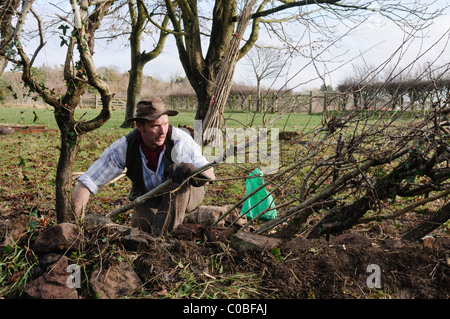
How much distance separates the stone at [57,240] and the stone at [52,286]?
14 cm

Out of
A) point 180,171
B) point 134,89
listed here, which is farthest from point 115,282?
point 134,89

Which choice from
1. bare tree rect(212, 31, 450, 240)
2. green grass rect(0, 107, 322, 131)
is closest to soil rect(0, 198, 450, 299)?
bare tree rect(212, 31, 450, 240)

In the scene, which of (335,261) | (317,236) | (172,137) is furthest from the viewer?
(172,137)

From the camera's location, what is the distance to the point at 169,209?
3.04 m

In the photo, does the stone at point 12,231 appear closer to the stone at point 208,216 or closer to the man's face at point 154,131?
the man's face at point 154,131

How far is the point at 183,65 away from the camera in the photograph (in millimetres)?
9727

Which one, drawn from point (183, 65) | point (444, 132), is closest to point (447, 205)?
point (444, 132)

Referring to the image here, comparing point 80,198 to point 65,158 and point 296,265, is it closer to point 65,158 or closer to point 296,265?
point 65,158

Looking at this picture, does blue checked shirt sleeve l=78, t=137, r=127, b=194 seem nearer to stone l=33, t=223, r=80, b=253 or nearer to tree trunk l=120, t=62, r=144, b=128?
stone l=33, t=223, r=80, b=253

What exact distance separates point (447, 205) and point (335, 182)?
97 cm

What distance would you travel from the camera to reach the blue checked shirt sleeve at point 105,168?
328cm

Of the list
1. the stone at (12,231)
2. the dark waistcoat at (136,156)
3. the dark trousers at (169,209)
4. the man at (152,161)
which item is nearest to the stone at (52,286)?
the stone at (12,231)

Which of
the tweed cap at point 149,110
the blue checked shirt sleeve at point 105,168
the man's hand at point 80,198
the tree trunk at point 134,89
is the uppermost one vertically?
the tree trunk at point 134,89
